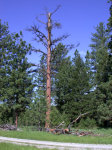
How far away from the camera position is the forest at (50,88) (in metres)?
16.6

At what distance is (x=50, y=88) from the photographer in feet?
66.4

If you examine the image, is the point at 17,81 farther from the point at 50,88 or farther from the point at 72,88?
the point at 72,88

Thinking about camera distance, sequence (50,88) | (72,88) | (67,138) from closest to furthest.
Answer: (67,138) < (50,88) < (72,88)

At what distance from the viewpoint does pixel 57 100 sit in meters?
31.0

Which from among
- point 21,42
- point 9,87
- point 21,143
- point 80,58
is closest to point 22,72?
point 9,87

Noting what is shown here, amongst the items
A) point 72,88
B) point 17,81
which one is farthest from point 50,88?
point 72,88

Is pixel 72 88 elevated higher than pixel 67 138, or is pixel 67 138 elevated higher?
pixel 72 88

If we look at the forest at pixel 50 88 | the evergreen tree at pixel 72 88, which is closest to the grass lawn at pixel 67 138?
the forest at pixel 50 88

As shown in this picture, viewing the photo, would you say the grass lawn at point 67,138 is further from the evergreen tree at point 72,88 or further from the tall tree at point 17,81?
the evergreen tree at point 72,88

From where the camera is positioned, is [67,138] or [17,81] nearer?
[67,138]

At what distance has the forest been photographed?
16.6 metres

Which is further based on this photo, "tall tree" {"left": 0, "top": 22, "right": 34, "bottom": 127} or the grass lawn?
"tall tree" {"left": 0, "top": 22, "right": 34, "bottom": 127}

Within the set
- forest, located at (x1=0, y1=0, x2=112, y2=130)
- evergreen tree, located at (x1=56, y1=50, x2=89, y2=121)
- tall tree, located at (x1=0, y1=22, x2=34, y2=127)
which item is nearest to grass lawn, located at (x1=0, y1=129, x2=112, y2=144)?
forest, located at (x1=0, y1=0, x2=112, y2=130)

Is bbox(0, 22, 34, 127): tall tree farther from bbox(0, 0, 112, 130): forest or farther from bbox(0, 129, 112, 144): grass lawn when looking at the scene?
bbox(0, 129, 112, 144): grass lawn
